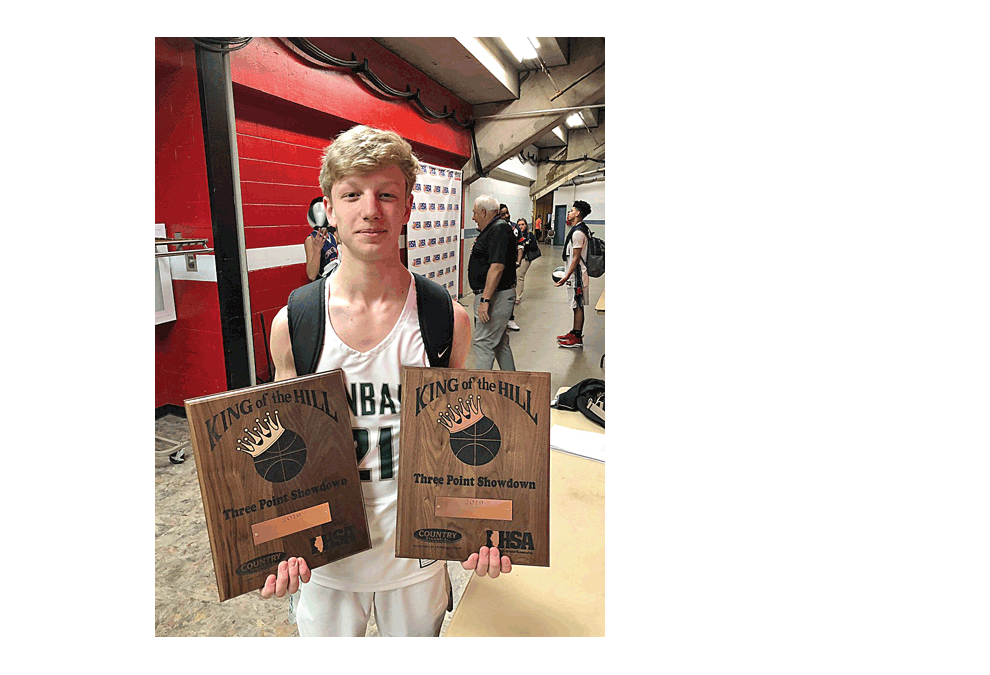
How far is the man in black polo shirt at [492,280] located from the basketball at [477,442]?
6.6 inches

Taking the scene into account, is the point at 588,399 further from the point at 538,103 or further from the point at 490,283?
the point at 538,103

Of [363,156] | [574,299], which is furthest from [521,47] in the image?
[574,299]

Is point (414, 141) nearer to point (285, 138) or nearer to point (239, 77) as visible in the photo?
point (285, 138)

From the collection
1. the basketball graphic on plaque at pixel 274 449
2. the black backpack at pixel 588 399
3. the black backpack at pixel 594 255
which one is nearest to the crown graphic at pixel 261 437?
the basketball graphic on plaque at pixel 274 449

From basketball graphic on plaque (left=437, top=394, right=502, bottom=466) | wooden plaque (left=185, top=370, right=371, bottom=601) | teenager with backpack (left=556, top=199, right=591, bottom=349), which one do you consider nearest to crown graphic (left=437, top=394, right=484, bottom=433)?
basketball graphic on plaque (left=437, top=394, right=502, bottom=466)

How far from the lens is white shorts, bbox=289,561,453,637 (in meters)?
1.03

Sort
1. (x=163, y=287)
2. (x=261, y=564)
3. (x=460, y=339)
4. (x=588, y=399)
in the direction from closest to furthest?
(x=261, y=564) < (x=460, y=339) < (x=163, y=287) < (x=588, y=399)

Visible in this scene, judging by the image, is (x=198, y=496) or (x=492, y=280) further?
(x=492, y=280)

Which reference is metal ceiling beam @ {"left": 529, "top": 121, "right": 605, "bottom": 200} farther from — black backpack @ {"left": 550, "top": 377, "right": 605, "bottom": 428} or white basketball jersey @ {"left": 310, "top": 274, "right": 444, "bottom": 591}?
black backpack @ {"left": 550, "top": 377, "right": 605, "bottom": 428}

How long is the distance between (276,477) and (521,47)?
1.11 metres

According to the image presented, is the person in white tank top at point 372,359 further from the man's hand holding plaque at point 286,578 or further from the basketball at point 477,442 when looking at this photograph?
the basketball at point 477,442

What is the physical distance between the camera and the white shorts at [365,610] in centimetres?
103

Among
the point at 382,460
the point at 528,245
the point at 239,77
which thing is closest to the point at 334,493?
the point at 382,460

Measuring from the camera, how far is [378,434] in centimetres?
100
